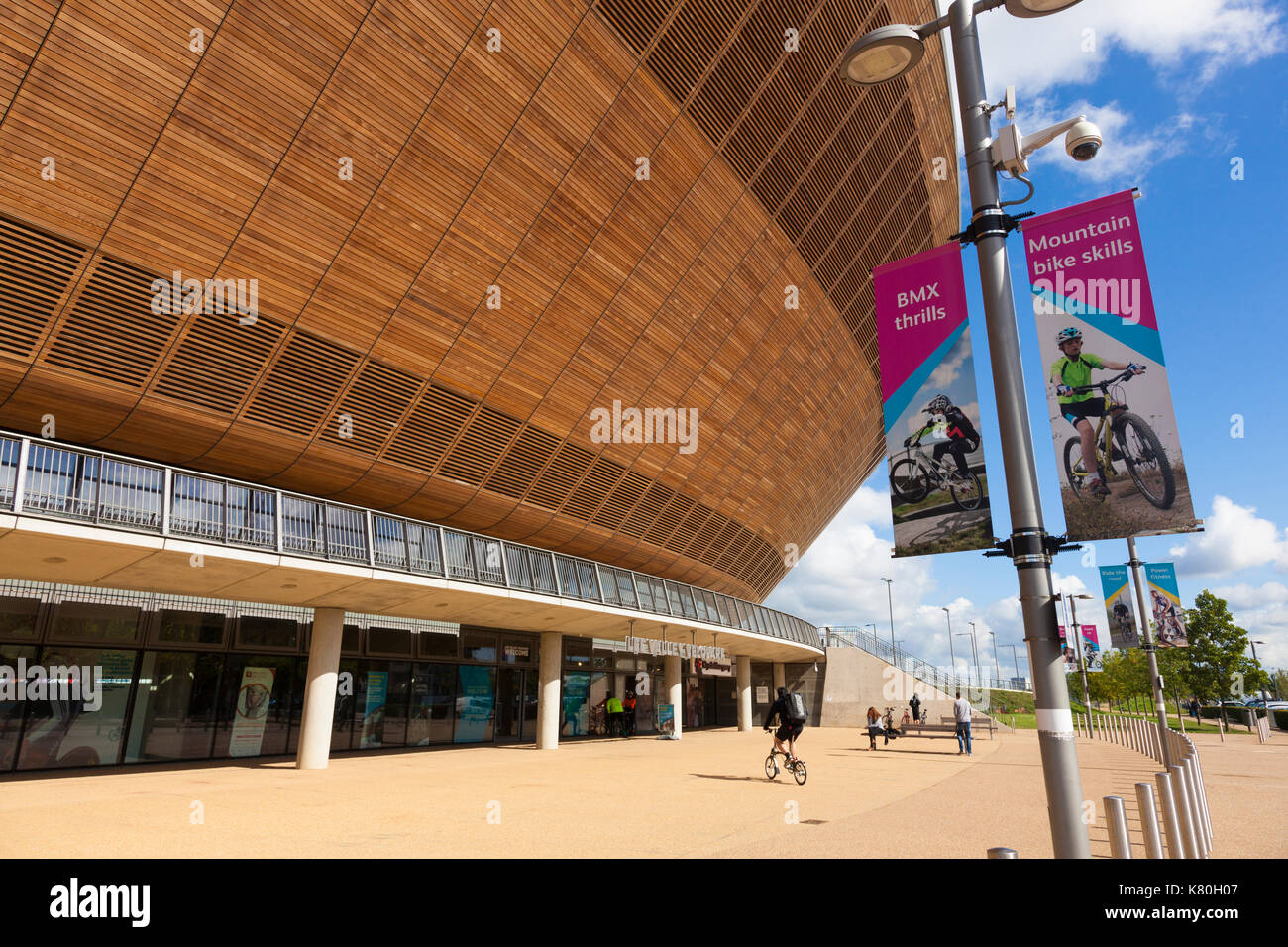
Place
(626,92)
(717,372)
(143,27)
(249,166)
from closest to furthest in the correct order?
(143,27), (249,166), (626,92), (717,372)

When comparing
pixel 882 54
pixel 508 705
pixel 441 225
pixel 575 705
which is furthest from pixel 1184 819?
pixel 575 705

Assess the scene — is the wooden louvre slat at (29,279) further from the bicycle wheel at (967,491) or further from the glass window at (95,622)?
the bicycle wheel at (967,491)

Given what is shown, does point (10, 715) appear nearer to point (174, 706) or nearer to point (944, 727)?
point (174, 706)

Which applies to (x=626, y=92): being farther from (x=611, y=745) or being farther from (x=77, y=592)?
(x=611, y=745)

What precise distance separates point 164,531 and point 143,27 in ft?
26.3

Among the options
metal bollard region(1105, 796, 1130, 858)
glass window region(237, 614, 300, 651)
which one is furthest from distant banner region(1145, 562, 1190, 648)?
glass window region(237, 614, 300, 651)

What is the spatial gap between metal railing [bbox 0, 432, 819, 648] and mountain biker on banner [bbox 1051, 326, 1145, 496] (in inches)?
517

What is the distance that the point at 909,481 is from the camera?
5.88 metres

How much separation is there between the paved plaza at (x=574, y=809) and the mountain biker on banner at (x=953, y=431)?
13.8ft

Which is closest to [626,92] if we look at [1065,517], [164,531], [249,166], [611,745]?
[249,166]

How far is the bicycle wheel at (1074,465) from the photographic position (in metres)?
5.16
